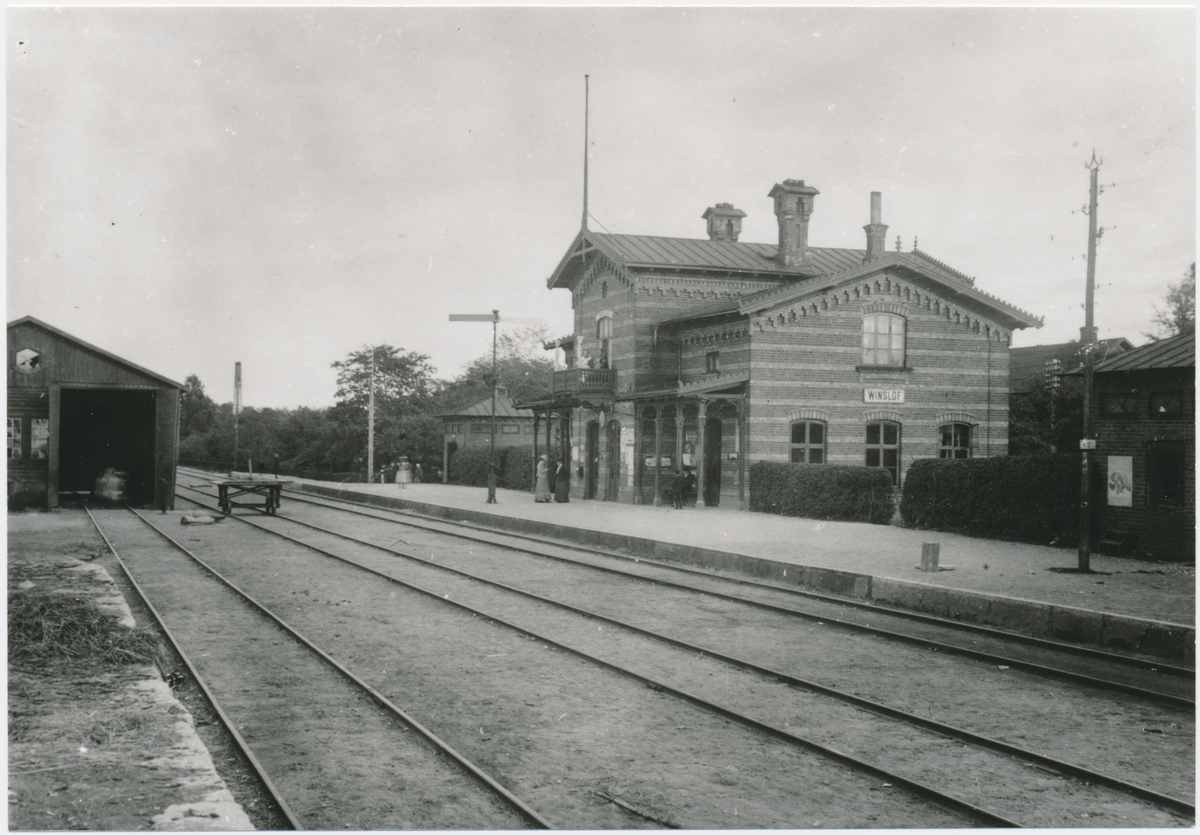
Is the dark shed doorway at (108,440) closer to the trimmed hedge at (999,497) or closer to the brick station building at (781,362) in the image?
the brick station building at (781,362)

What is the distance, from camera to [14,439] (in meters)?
23.9

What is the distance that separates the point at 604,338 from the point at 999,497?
15.7 metres

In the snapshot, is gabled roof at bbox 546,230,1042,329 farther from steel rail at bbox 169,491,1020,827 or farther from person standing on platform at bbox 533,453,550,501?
steel rail at bbox 169,491,1020,827

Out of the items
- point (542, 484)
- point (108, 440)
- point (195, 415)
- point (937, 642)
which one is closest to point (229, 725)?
point (937, 642)

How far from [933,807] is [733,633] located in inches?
188

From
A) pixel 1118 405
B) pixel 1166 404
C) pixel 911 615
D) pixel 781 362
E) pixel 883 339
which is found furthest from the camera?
pixel 883 339

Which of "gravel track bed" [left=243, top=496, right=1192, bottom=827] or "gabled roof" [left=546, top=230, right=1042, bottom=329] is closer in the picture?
"gravel track bed" [left=243, top=496, right=1192, bottom=827]

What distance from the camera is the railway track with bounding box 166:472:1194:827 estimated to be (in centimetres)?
533

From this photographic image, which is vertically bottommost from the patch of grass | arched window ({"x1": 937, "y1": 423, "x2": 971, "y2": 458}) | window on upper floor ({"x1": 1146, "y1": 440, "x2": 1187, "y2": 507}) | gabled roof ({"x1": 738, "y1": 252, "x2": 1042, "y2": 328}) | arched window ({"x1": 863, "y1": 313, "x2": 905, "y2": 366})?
the patch of grass

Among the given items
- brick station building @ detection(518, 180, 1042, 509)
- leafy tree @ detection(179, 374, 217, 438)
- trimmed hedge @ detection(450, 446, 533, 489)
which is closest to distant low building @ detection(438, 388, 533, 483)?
trimmed hedge @ detection(450, 446, 533, 489)

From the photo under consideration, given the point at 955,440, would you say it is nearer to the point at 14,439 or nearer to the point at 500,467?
the point at 500,467

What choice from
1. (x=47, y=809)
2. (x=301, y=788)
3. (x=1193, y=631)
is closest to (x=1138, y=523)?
(x=1193, y=631)

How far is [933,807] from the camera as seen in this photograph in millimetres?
5234

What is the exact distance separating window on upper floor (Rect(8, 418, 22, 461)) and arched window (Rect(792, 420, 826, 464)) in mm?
19202
